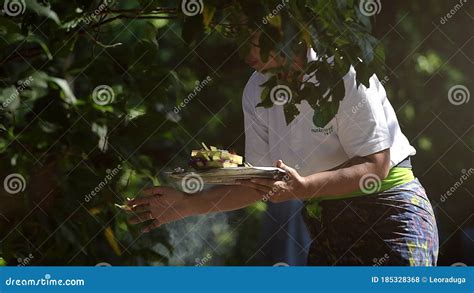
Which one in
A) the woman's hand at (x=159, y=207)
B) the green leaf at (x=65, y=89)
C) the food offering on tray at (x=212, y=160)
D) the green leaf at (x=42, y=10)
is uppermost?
the green leaf at (x=42, y=10)

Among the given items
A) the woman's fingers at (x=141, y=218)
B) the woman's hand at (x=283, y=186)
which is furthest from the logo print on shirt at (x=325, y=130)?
the woman's fingers at (x=141, y=218)

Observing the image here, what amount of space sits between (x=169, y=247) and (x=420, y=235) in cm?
85

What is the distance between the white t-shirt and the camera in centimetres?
291

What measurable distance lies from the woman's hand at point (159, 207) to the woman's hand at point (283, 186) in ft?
0.81

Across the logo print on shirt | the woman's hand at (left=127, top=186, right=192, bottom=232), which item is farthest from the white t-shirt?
the woman's hand at (left=127, top=186, right=192, bottom=232)

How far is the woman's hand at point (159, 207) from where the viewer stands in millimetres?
2932

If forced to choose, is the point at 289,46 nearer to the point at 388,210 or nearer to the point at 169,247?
the point at 388,210

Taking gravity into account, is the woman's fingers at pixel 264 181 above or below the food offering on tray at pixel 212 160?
above

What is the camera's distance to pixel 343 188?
9.57ft

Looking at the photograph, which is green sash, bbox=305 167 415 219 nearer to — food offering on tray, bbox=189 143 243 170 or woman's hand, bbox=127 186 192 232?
food offering on tray, bbox=189 143 243 170

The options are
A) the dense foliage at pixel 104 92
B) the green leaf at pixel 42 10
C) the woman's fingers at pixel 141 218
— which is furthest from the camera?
the woman's fingers at pixel 141 218

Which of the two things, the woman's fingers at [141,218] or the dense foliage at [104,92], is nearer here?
the dense foliage at [104,92]

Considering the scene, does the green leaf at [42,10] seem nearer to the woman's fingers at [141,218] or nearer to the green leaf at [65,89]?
the green leaf at [65,89]
